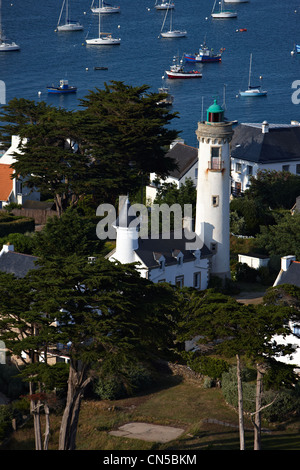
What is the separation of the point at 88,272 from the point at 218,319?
5830mm

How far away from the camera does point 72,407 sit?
42.2 metres

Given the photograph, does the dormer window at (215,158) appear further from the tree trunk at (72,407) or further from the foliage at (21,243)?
the tree trunk at (72,407)

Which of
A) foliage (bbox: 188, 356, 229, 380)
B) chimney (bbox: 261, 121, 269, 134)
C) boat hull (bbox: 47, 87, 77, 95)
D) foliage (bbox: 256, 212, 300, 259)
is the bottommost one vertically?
foliage (bbox: 188, 356, 229, 380)

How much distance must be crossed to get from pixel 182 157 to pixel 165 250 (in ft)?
72.1

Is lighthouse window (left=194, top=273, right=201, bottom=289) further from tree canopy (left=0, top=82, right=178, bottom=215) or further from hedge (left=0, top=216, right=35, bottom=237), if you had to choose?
hedge (left=0, top=216, right=35, bottom=237)

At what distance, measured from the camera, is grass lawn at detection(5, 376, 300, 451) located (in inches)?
1750

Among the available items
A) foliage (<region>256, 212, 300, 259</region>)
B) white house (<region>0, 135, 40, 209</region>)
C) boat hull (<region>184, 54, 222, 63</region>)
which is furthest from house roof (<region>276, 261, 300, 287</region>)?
boat hull (<region>184, 54, 222, 63</region>)

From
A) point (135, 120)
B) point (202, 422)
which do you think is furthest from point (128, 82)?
point (202, 422)

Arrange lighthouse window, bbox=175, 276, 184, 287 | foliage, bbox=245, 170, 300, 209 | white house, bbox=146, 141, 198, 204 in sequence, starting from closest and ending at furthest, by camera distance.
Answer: lighthouse window, bbox=175, 276, 184, 287
foliage, bbox=245, 170, 300, 209
white house, bbox=146, 141, 198, 204

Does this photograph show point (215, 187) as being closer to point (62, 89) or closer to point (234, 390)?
point (234, 390)

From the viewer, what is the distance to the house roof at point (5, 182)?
7819 centimetres

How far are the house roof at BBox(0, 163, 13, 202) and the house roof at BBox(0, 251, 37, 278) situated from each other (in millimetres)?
21047
